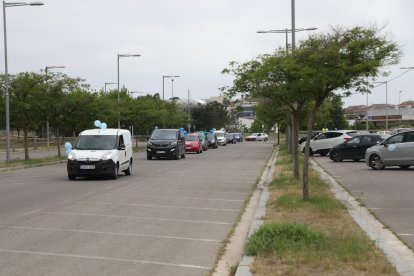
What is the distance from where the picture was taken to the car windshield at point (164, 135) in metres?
37.9

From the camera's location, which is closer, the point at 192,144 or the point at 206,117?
the point at 192,144

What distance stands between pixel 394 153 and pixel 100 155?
11.8m

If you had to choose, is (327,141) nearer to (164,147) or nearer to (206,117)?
(164,147)

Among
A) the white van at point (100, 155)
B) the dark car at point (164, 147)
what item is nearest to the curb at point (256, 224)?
the white van at point (100, 155)

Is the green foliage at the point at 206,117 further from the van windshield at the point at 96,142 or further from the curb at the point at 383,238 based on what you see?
the curb at the point at 383,238

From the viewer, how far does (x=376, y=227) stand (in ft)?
34.3

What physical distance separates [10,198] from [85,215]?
164 inches

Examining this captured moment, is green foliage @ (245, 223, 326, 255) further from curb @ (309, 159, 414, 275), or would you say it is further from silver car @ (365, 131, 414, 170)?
silver car @ (365, 131, 414, 170)

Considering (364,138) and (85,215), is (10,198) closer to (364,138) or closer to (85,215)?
(85,215)

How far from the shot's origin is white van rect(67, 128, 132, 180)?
21.2 meters

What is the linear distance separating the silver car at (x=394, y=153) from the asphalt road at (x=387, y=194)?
0.62 metres

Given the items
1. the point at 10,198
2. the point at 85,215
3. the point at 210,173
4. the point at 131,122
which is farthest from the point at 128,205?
the point at 131,122

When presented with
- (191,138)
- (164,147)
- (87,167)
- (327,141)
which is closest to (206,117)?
(191,138)

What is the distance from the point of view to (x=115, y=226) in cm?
1082
